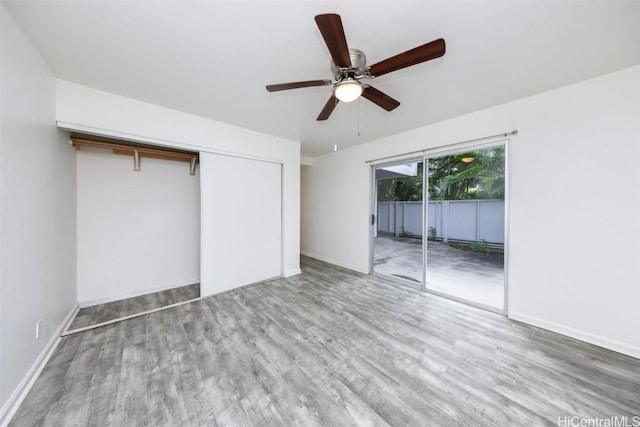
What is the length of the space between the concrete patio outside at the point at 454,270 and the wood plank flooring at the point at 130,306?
10.8 feet

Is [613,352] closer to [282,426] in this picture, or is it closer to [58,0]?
[282,426]

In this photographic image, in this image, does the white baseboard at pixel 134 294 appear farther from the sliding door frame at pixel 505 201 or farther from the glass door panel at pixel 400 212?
the sliding door frame at pixel 505 201

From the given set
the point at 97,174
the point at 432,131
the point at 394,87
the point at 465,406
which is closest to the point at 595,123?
the point at 432,131

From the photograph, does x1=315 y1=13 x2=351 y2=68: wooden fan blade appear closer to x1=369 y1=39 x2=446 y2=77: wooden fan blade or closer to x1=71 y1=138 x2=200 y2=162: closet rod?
x1=369 y1=39 x2=446 y2=77: wooden fan blade

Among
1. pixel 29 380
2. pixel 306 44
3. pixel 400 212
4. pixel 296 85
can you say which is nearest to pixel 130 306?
pixel 29 380

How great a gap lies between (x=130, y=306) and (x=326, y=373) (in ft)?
8.91

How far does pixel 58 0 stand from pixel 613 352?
198 inches

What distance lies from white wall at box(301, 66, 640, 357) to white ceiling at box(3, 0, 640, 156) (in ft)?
0.78

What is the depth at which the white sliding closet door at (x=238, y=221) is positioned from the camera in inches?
118

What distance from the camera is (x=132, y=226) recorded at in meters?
2.94

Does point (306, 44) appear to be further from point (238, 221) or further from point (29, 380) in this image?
point (29, 380)

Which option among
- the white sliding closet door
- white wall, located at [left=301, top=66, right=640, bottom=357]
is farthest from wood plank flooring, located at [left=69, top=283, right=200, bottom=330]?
white wall, located at [left=301, top=66, right=640, bottom=357]

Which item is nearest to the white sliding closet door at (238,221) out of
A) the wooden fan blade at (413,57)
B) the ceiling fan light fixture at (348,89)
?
the ceiling fan light fixture at (348,89)

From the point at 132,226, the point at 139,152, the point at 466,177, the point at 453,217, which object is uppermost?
the point at 139,152
